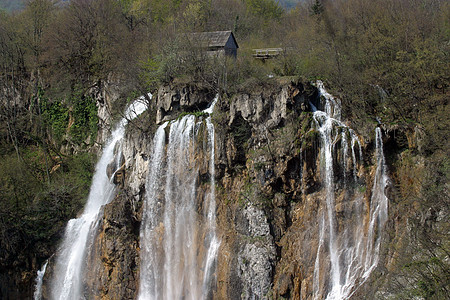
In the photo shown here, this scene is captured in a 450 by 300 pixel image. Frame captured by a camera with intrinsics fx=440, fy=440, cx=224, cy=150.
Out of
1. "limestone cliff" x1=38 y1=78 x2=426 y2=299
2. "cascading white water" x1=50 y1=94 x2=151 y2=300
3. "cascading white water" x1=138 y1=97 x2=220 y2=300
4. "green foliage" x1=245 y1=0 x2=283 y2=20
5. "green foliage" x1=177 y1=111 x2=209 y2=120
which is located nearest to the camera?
"limestone cliff" x1=38 y1=78 x2=426 y2=299

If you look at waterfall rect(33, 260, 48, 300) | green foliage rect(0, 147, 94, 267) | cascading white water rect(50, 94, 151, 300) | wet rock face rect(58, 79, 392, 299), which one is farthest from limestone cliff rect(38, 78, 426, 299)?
green foliage rect(0, 147, 94, 267)

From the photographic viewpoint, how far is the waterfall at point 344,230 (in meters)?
19.0

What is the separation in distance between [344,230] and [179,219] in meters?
8.43

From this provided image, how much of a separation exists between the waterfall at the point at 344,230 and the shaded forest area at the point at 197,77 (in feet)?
2.82

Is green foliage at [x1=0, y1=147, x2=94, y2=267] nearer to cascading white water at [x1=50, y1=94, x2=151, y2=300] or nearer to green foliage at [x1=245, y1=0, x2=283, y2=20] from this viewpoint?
cascading white water at [x1=50, y1=94, x2=151, y2=300]

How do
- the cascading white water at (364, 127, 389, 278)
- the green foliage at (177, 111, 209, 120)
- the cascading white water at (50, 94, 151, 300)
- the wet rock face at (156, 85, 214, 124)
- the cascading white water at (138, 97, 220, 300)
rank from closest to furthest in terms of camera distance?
the cascading white water at (364, 127, 389, 278)
the cascading white water at (138, 97, 220, 300)
the green foliage at (177, 111, 209, 120)
the cascading white water at (50, 94, 151, 300)
the wet rock face at (156, 85, 214, 124)

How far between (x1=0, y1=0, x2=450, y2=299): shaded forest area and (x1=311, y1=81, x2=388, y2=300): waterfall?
2.82ft

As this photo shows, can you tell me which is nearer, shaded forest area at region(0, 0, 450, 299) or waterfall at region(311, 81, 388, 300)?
waterfall at region(311, 81, 388, 300)

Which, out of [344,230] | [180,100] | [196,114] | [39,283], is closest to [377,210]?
[344,230]

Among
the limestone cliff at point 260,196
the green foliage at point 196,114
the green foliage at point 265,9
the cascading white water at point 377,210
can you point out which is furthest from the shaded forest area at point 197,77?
the green foliage at point 265,9

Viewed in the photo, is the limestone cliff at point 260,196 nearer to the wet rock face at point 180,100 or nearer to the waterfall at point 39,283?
the wet rock face at point 180,100

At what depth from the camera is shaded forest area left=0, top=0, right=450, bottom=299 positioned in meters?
19.7

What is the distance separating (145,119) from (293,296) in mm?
13283

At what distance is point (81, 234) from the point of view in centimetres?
2545
